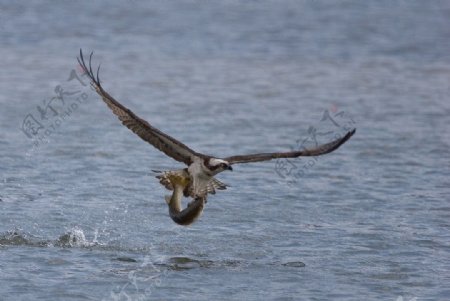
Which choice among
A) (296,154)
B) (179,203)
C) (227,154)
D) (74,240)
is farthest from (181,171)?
(227,154)

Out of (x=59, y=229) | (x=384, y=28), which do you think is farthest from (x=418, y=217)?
(x=384, y=28)

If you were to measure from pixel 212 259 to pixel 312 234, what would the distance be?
1412 millimetres

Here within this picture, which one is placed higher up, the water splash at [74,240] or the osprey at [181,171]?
the osprey at [181,171]

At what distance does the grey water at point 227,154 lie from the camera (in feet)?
34.1

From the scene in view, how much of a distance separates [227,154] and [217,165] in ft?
18.4

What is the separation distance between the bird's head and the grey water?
908 millimetres

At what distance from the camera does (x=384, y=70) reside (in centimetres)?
2427

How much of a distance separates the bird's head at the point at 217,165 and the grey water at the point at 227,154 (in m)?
0.91

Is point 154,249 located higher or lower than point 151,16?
lower

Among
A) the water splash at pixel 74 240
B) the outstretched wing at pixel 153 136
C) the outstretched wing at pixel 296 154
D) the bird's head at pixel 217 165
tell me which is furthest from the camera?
the water splash at pixel 74 240

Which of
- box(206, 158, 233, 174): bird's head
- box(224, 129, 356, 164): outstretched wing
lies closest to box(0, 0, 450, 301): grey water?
box(206, 158, 233, 174): bird's head

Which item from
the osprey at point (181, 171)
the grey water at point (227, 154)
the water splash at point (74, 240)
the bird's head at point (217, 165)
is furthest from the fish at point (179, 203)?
the water splash at point (74, 240)

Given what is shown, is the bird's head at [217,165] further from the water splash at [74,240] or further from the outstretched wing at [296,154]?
the water splash at [74,240]

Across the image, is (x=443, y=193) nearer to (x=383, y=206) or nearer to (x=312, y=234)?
(x=383, y=206)
